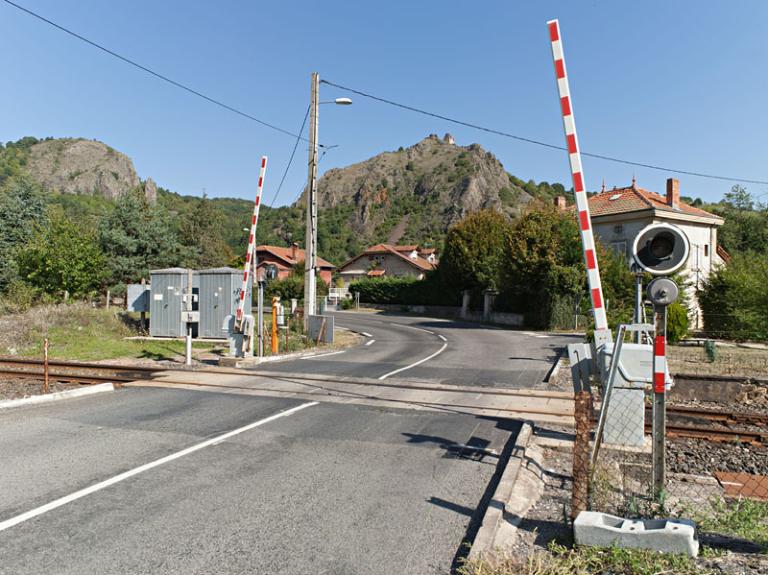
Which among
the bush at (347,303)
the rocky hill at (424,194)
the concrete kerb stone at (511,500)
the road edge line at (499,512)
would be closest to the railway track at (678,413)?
the concrete kerb stone at (511,500)

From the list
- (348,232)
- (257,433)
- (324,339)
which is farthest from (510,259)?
(348,232)

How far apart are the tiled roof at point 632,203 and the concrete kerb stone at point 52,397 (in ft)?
129

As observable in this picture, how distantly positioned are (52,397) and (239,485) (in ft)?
18.9

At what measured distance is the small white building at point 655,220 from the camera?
4141 cm

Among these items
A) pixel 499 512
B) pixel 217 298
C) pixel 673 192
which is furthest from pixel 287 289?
pixel 499 512

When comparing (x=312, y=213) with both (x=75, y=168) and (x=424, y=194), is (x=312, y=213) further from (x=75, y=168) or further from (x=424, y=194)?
(x=75, y=168)

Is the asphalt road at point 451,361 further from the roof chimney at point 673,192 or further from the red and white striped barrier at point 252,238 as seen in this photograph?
the roof chimney at point 673,192

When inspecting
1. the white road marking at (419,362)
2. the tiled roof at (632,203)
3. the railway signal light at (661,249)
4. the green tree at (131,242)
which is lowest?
the white road marking at (419,362)

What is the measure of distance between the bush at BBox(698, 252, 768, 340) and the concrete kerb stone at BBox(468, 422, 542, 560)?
15.1 meters

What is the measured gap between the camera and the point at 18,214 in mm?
41219

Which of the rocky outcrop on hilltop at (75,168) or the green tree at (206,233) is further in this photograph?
the rocky outcrop on hilltop at (75,168)

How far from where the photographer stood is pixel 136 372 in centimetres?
1302

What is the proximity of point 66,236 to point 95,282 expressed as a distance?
2910mm

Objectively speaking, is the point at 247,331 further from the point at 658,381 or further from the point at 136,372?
the point at 658,381
